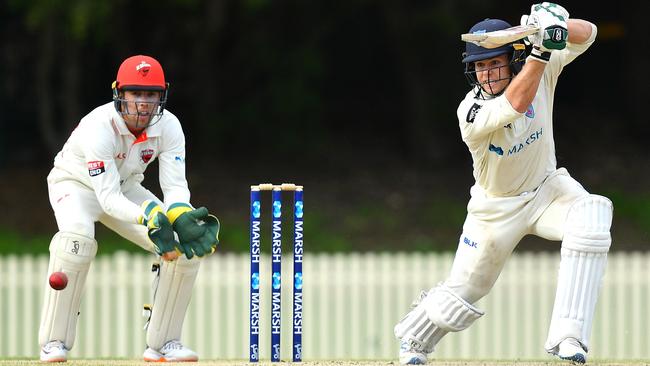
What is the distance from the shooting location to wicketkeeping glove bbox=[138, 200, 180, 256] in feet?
17.5

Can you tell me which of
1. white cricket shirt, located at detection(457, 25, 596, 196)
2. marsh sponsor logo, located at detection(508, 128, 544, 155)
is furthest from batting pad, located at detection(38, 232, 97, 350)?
marsh sponsor logo, located at detection(508, 128, 544, 155)

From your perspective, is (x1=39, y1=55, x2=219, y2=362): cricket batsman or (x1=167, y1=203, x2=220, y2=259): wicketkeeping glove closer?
(x1=167, y1=203, x2=220, y2=259): wicketkeeping glove

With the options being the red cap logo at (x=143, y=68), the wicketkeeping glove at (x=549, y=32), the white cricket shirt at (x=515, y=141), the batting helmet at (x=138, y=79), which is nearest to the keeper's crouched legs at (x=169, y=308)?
the batting helmet at (x=138, y=79)

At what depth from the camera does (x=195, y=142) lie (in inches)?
509

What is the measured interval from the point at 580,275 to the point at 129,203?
189cm

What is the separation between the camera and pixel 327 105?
1380cm

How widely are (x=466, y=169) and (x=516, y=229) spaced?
294 inches

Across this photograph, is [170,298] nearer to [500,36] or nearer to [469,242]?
[469,242]

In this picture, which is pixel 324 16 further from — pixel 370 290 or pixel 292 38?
pixel 370 290

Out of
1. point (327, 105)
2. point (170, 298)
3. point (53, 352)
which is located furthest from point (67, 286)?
point (327, 105)

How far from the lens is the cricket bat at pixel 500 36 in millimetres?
5000

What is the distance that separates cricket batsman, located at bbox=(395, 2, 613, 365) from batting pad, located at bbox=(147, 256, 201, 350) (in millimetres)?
995

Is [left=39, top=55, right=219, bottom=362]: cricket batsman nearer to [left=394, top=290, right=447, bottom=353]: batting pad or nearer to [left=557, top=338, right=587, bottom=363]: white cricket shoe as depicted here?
[left=394, top=290, right=447, bottom=353]: batting pad

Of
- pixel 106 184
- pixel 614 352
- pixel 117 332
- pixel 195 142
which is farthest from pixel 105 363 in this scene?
pixel 195 142
